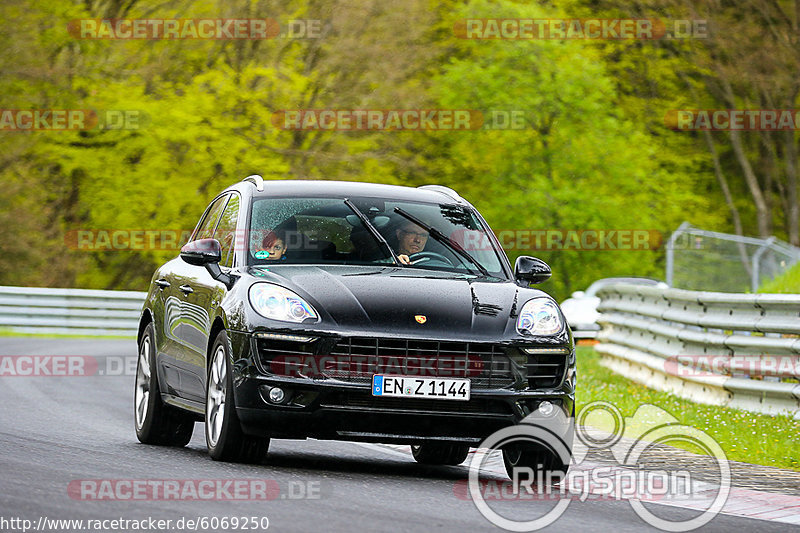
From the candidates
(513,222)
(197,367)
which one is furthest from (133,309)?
(197,367)

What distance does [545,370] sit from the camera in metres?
8.82

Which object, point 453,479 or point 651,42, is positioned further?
point 651,42

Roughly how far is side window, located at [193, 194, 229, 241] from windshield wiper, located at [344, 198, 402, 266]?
118 cm

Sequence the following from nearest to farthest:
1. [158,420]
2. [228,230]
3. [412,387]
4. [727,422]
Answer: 1. [412,387]
2. [228,230]
3. [158,420]
4. [727,422]

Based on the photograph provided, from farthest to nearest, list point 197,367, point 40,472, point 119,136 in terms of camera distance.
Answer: point 119,136 < point 197,367 < point 40,472

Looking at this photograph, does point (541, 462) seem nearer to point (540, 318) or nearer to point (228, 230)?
point (540, 318)

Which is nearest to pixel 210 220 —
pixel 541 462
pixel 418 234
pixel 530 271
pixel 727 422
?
pixel 418 234

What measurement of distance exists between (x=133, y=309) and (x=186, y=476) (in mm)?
24889

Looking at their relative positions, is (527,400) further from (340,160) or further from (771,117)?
(771,117)

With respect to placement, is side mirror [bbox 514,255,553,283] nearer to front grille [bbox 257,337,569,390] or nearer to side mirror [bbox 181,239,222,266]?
front grille [bbox 257,337,569,390]

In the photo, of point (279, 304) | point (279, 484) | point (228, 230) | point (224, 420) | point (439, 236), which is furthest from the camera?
point (228, 230)

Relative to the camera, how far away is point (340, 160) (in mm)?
39031

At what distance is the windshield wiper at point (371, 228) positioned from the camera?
31.4 feet

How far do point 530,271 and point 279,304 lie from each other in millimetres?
1831
